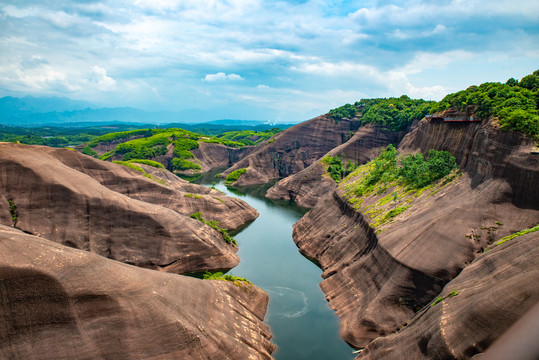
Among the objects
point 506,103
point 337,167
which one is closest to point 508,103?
point 506,103

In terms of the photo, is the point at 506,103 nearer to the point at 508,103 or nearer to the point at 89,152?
the point at 508,103

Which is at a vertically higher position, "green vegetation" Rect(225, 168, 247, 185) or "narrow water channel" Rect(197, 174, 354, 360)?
"green vegetation" Rect(225, 168, 247, 185)

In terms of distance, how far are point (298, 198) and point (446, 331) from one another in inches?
2307

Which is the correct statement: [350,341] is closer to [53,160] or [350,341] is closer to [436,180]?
[436,180]

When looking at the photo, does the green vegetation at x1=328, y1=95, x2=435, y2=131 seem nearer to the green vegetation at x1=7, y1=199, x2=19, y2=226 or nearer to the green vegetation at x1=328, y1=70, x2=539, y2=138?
the green vegetation at x1=328, y1=70, x2=539, y2=138

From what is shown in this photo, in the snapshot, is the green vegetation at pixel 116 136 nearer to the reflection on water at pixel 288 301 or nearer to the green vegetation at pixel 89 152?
the green vegetation at pixel 89 152

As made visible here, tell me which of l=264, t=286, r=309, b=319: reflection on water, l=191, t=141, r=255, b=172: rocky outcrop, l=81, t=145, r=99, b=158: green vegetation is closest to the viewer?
l=264, t=286, r=309, b=319: reflection on water

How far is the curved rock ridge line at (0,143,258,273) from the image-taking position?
33781mm

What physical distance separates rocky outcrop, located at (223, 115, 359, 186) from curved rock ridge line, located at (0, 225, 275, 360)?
7576 centimetres

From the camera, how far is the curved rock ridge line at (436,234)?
82.8 feet

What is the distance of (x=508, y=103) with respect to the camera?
30.5 meters

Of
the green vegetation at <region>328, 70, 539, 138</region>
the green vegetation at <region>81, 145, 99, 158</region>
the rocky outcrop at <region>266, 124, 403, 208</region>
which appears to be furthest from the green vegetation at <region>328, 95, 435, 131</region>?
the green vegetation at <region>81, 145, 99, 158</region>

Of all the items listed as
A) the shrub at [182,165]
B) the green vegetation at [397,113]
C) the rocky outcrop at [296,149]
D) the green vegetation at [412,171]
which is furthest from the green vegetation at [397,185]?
the shrub at [182,165]

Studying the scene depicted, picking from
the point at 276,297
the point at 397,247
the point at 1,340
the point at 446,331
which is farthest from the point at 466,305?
the point at 1,340
